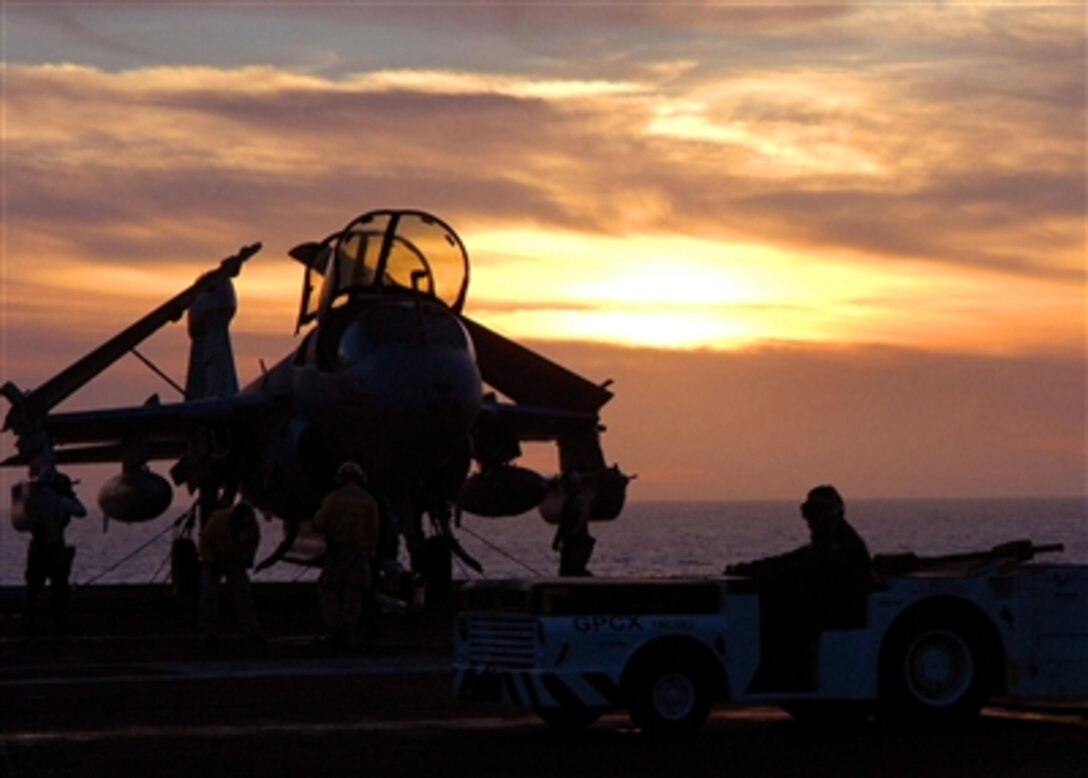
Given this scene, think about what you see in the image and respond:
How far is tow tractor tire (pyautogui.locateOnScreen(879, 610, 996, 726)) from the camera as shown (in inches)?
635

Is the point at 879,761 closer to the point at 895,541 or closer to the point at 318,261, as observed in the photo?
the point at 318,261

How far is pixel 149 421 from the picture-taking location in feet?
123

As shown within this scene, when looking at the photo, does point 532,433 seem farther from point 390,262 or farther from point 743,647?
point 743,647

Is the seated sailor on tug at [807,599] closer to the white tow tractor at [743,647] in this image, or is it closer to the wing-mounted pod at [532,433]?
the white tow tractor at [743,647]

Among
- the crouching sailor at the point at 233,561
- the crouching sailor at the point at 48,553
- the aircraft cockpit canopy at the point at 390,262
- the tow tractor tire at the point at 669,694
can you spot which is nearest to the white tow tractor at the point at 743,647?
the tow tractor tire at the point at 669,694

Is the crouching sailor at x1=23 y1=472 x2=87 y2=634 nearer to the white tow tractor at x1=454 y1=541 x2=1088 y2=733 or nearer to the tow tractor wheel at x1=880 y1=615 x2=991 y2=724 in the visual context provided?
the white tow tractor at x1=454 y1=541 x2=1088 y2=733

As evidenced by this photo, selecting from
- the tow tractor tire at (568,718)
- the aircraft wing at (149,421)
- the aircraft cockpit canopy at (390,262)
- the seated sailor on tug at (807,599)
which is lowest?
the tow tractor tire at (568,718)

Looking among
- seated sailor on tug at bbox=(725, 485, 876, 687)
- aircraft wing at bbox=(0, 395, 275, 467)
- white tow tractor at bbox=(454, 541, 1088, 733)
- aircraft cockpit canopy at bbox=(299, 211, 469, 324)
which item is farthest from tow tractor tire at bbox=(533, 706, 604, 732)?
aircraft wing at bbox=(0, 395, 275, 467)

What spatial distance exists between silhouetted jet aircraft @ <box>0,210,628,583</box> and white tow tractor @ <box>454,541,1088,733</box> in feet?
43.7

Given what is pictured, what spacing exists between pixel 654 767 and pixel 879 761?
4.59 feet

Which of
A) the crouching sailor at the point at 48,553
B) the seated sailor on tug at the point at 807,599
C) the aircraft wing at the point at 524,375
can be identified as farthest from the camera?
the aircraft wing at the point at 524,375

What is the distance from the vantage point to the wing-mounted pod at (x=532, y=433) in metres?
37.2

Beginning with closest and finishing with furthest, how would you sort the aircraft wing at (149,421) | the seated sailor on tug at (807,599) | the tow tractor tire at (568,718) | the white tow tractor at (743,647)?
the white tow tractor at (743,647), the seated sailor on tug at (807,599), the tow tractor tire at (568,718), the aircraft wing at (149,421)

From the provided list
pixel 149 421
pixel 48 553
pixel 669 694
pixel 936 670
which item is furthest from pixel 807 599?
pixel 149 421
